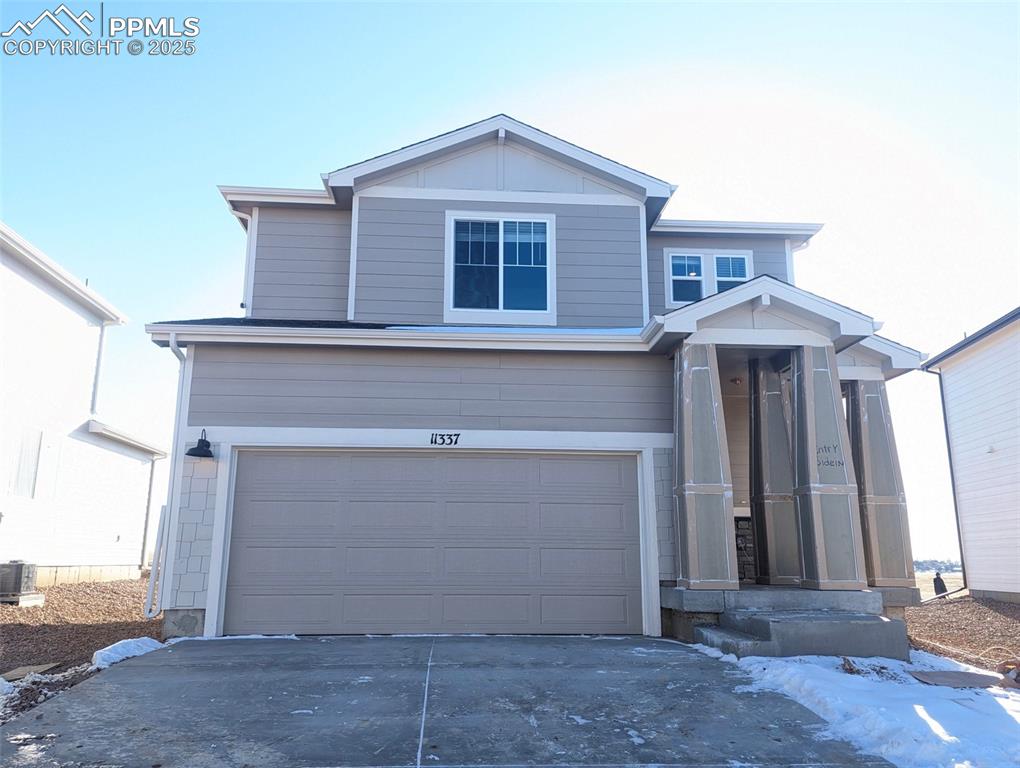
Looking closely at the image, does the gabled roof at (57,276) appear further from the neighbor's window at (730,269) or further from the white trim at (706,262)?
the neighbor's window at (730,269)

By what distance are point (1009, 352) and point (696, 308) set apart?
8984 millimetres

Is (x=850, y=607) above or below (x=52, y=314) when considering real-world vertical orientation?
below

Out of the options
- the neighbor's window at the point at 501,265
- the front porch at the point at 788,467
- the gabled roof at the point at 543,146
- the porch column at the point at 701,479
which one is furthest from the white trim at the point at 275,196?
the porch column at the point at 701,479

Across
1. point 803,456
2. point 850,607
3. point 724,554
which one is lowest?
point 850,607

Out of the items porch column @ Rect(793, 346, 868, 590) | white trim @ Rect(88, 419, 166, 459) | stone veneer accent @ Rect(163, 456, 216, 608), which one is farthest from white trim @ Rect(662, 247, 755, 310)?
white trim @ Rect(88, 419, 166, 459)

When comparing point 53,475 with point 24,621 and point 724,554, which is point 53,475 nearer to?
point 24,621

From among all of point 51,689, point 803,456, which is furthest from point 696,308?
point 51,689

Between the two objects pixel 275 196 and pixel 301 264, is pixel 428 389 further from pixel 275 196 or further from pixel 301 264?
pixel 275 196

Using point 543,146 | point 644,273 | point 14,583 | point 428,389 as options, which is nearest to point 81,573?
point 14,583

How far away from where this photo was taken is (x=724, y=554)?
8.33 meters

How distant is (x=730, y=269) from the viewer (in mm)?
12344

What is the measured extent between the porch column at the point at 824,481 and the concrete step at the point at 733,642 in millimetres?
1407

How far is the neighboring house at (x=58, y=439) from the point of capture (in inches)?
535

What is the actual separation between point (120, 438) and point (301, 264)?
8.74m
